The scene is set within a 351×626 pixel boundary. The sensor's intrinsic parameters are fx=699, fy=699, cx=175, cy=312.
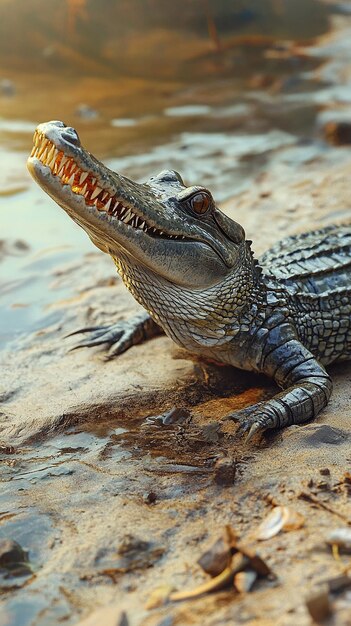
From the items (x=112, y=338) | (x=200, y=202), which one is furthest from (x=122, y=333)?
(x=200, y=202)

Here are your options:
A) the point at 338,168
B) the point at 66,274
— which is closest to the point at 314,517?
the point at 66,274

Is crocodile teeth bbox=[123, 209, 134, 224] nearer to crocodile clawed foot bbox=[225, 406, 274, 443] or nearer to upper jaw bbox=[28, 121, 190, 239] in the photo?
upper jaw bbox=[28, 121, 190, 239]

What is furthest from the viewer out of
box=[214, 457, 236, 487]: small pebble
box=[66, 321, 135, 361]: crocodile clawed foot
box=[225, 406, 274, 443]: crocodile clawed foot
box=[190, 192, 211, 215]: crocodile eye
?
box=[66, 321, 135, 361]: crocodile clawed foot

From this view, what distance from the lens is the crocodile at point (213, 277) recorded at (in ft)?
10.7

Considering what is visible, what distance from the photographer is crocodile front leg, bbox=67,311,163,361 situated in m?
4.78

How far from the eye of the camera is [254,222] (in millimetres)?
6617

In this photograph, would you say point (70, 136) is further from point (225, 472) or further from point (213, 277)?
point (225, 472)

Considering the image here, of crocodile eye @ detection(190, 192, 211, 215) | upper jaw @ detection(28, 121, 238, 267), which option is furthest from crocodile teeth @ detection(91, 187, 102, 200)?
crocodile eye @ detection(190, 192, 211, 215)

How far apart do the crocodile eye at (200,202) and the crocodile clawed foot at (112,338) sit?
4.17ft

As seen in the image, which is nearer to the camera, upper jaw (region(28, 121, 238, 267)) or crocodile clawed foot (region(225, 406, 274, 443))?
upper jaw (region(28, 121, 238, 267))

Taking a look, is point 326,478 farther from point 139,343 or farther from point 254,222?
point 254,222

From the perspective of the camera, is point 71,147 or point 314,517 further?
point 71,147

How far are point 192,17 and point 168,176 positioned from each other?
12882mm

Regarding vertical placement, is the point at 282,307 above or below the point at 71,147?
below
